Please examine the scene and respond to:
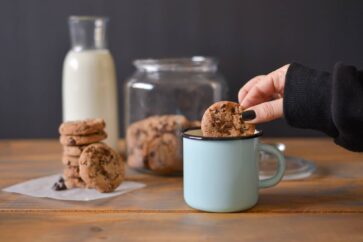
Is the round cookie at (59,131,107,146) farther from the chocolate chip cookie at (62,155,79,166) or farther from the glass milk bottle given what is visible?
the glass milk bottle

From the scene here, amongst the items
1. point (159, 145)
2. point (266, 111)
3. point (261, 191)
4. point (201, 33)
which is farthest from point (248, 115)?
point (201, 33)

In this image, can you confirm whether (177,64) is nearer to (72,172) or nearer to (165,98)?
(165,98)

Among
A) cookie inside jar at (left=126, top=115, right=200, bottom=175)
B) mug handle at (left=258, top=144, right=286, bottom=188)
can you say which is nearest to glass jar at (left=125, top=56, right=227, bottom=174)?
cookie inside jar at (left=126, top=115, right=200, bottom=175)

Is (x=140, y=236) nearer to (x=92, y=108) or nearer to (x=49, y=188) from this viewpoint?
(x=49, y=188)

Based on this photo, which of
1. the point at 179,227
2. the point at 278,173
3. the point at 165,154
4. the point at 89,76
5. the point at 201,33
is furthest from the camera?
the point at 201,33

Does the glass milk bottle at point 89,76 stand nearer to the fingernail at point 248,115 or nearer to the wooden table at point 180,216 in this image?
the wooden table at point 180,216
